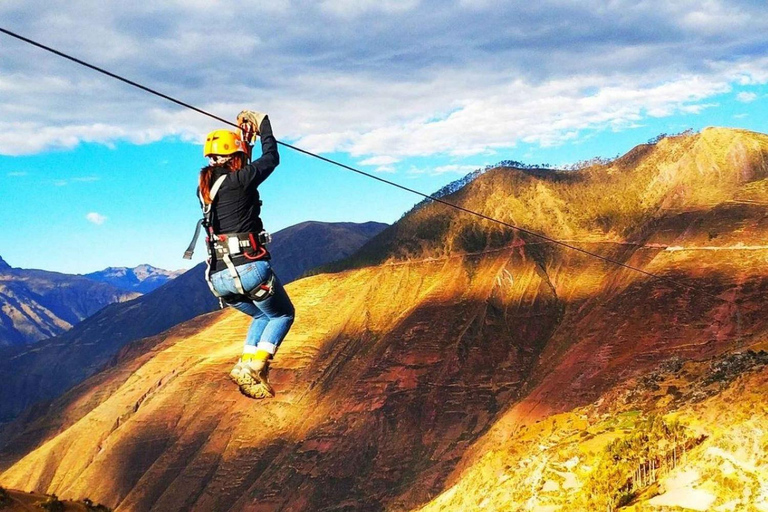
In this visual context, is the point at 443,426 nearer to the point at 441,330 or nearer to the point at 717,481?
the point at 441,330

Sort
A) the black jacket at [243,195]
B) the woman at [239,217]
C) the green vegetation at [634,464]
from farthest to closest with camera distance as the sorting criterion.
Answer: the green vegetation at [634,464], the woman at [239,217], the black jacket at [243,195]

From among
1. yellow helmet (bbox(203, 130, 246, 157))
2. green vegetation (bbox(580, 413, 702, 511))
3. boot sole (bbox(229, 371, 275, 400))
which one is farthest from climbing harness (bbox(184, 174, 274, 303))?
green vegetation (bbox(580, 413, 702, 511))

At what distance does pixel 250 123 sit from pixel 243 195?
942 mm

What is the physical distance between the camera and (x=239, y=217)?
723 cm

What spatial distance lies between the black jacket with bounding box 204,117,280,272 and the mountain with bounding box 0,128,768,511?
63.3 ft

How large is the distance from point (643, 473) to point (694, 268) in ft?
153

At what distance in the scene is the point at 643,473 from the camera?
837 inches

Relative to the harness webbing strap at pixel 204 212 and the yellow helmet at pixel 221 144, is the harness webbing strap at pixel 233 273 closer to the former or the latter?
the harness webbing strap at pixel 204 212

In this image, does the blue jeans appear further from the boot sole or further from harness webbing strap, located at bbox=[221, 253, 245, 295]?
the boot sole

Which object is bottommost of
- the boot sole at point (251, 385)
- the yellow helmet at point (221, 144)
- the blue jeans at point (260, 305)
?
the boot sole at point (251, 385)

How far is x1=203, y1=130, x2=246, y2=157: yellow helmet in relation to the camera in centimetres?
715

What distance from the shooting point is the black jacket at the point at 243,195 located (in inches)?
276

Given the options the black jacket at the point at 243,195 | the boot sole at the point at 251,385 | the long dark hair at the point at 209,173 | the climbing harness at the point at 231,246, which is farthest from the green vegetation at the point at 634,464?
the long dark hair at the point at 209,173

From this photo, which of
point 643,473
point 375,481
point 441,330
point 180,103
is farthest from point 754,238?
point 180,103
